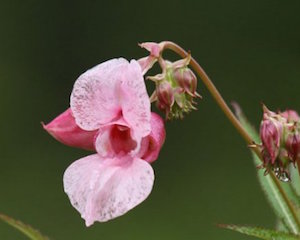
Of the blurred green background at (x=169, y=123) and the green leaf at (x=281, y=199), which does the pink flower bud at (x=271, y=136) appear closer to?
the green leaf at (x=281, y=199)

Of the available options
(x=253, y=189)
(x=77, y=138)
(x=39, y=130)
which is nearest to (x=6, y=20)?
(x=39, y=130)

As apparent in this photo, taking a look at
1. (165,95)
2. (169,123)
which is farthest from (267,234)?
(169,123)

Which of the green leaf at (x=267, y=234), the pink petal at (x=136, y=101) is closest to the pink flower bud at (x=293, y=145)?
the green leaf at (x=267, y=234)

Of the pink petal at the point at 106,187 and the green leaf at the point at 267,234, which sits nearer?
the pink petal at the point at 106,187

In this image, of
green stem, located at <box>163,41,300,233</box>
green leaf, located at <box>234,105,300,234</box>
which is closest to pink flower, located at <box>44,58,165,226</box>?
green stem, located at <box>163,41,300,233</box>

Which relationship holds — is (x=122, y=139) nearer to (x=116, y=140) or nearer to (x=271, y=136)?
(x=116, y=140)

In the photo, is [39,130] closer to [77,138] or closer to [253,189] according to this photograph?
[253,189]

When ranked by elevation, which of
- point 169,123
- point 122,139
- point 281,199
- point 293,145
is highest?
point 122,139
